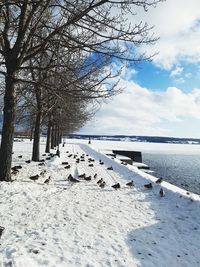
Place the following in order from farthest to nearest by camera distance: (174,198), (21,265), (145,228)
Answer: (174,198), (145,228), (21,265)

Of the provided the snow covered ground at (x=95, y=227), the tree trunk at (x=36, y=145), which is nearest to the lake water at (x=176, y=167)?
the tree trunk at (x=36, y=145)

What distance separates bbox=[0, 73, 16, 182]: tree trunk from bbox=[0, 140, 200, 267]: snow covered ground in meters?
0.94

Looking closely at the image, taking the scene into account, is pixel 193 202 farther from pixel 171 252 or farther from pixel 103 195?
pixel 171 252

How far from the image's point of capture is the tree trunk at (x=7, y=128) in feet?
32.4

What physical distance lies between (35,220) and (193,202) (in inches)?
171

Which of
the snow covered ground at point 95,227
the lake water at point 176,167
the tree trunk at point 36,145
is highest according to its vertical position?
the tree trunk at point 36,145

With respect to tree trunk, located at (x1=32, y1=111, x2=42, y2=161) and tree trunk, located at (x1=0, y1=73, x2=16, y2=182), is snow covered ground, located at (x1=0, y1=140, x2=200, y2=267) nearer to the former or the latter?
tree trunk, located at (x1=0, y1=73, x2=16, y2=182)

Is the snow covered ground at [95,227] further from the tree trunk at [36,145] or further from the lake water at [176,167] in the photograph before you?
the lake water at [176,167]

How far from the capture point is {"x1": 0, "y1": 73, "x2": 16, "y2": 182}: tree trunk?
988 centimetres

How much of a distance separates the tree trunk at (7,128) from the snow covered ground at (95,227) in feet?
3.07

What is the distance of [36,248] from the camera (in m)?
4.86

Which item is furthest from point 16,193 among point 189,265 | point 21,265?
point 189,265

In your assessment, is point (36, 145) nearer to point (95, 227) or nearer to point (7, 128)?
point (7, 128)

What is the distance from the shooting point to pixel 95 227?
20.5ft
